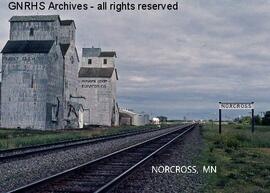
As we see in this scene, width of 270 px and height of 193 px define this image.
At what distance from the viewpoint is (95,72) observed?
7900 centimetres

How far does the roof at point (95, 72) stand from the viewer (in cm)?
7781

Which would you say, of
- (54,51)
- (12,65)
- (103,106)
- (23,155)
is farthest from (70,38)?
(23,155)

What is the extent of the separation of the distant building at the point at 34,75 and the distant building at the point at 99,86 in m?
18.2

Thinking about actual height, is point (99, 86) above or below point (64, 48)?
below

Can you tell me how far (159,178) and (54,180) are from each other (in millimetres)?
2783

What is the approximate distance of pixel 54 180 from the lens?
11.0m

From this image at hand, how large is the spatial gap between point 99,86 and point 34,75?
25480mm

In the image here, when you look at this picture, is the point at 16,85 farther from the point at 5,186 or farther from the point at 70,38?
the point at 5,186

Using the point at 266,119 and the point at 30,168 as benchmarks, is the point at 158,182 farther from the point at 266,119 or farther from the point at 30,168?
the point at 266,119

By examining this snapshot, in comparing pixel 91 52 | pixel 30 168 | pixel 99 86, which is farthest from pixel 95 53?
pixel 30 168

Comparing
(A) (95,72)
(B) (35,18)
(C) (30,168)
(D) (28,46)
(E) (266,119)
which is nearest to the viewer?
(C) (30,168)

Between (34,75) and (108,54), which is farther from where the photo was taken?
(108,54)

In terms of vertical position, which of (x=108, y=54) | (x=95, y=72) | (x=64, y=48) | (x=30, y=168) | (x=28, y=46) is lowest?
(x=30, y=168)

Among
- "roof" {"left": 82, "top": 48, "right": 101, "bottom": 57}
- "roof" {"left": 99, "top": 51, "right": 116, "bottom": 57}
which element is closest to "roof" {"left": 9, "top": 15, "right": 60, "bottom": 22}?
"roof" {"left": 99, "top": 51, "right": 116, "bottom": 57}
